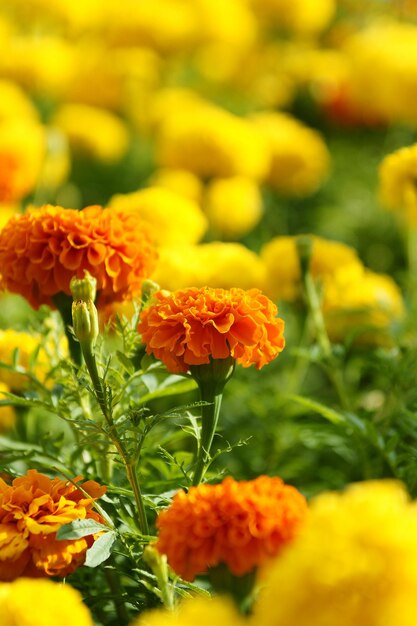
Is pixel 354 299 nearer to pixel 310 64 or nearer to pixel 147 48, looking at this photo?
pixel 147 48

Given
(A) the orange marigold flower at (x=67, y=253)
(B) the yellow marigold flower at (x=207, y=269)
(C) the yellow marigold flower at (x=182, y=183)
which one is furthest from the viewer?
(C) the yellow marigold flower at (x=182, y=183)

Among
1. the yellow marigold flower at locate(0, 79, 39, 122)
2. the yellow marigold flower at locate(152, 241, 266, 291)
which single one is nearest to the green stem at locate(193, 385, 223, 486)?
the yellow marigold flower at locate(152, 241, 266, 291)

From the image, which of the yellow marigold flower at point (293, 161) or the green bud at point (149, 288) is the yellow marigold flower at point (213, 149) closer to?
the yellow marigold flower at point (293, 161)

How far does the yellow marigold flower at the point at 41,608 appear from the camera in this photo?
2.71 ft

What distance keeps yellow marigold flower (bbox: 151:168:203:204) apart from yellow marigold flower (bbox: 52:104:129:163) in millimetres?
623

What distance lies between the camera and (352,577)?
0.75 metres

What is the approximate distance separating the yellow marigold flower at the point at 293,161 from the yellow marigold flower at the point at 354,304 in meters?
1.39

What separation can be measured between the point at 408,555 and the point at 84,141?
305 centimetres

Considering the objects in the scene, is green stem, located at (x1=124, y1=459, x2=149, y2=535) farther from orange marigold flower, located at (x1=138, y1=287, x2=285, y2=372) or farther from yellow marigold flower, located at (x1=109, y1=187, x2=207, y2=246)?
yellow marigold flower, located at (x1=109, y1=187, x2=207, y2=246)

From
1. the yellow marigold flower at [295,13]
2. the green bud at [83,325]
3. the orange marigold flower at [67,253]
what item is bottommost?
the yellow marigold flower at [295,13]

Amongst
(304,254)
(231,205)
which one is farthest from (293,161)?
(304,254)

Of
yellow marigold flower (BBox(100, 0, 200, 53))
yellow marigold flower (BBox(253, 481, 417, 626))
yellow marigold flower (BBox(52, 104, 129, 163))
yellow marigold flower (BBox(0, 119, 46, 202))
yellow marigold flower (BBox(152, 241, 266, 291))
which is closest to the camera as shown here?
yellow marigold flower (BBox(253, 481, 417, 626))

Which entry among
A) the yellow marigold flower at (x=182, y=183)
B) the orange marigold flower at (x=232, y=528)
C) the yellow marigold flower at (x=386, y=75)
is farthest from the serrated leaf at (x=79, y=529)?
the yellow marigold flower at (x=386, y=75)

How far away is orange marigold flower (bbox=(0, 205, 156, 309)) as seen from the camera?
1321mm
